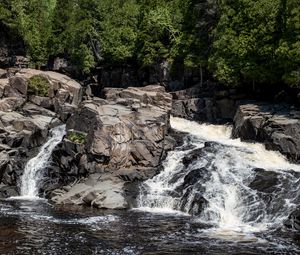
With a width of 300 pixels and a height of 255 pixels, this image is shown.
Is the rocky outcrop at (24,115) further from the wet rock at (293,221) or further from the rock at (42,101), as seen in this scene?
the wet rock at (293,221)

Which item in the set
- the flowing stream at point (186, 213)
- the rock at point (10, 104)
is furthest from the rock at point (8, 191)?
the rock at point (10, 104)

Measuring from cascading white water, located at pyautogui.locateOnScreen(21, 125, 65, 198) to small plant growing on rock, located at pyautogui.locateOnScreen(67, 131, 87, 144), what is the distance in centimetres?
258

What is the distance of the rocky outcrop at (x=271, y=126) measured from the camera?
45.6 metres

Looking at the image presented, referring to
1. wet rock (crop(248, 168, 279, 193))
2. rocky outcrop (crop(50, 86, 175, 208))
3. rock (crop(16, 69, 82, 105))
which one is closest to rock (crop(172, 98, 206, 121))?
rocky outcrop (crop(50, 86, 175, 208))

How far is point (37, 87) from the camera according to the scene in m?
62.2

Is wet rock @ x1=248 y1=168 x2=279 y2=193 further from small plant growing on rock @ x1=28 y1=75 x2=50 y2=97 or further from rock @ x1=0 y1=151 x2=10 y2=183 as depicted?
small plant growing on rock @ x1=28 y1=75 x2=50 y2=97

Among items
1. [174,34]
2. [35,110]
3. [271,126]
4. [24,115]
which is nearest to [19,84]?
[35,110]

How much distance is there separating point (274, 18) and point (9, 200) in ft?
119

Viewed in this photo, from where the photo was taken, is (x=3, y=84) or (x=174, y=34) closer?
(x=3, y=84)

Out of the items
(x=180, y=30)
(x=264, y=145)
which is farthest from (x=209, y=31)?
(x=264, y=145)

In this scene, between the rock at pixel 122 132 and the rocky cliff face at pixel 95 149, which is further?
the rock at pixel 122 132

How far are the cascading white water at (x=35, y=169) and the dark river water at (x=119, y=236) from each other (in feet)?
28.7

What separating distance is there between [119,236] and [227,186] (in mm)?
12958

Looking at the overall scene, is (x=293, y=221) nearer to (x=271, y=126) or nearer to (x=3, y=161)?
(x=271, y=126)
